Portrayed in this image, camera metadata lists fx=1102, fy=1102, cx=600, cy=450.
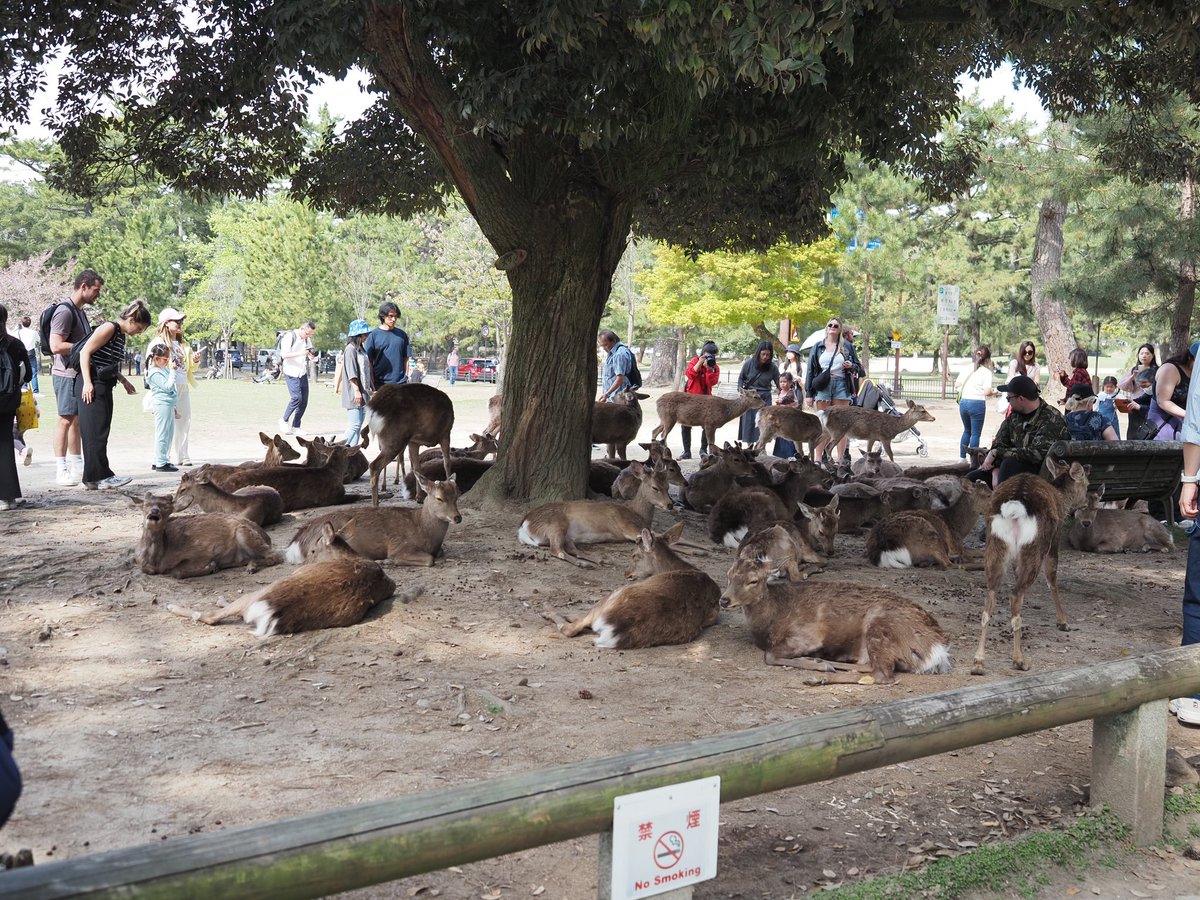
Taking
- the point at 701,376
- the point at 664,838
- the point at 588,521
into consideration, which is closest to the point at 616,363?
the point at 701,376

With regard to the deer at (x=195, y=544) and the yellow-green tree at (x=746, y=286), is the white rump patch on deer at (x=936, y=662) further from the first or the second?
the yellow-green tree at (x=746, y=286)

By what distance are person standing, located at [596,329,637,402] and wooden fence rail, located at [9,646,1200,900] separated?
11414mm

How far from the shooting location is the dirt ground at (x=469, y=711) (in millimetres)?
3889

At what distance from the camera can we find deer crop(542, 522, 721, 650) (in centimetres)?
630

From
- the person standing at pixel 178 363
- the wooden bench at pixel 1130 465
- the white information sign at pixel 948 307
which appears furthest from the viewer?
the white information sign at pixel 948 307

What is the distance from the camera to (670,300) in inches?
1407

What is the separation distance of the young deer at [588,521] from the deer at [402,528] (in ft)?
2.64

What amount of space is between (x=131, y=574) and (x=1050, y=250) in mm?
28635

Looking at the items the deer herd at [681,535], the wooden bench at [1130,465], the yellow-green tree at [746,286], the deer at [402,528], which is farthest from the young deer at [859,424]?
the yellow-green tree at [746,286]

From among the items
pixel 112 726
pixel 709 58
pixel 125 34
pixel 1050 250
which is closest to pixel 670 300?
pixel 1050 250

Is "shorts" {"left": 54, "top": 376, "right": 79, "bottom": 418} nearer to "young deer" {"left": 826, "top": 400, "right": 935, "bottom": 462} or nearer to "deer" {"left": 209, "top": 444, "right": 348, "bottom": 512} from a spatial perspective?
"deer" {"left": 209, "top": 444, "right": 348, "bottom": 512}

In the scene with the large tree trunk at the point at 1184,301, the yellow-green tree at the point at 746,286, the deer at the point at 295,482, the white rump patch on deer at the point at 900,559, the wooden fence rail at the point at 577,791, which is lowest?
the white rump patch on deer at the point at 900,559

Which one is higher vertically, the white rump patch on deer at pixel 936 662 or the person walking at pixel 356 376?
the person walking at pixel 356 376

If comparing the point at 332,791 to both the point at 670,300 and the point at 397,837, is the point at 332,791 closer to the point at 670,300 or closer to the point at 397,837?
the point at 397,837
